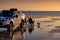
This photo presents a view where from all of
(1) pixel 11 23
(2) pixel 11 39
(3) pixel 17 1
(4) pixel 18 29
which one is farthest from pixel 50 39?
(3) pixel 17 1

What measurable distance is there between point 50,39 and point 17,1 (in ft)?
17.6

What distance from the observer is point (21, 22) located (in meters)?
5.98

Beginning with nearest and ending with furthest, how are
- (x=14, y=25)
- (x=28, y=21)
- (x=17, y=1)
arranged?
(x=14, y=25), (x=28, y=21), (x=17, y=1)

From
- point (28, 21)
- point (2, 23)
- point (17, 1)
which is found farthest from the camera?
point (17, 1)

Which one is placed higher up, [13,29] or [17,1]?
[17,1]

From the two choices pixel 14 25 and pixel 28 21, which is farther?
pixel 28 21

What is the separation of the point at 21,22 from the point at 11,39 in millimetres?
1706

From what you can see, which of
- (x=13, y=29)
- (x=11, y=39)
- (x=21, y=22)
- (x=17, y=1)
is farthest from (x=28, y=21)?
(x=11, y=39)

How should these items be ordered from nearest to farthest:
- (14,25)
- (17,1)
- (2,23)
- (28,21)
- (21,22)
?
1. (2,23)
2. (14,25)
3. (21,22)
4. (28,21)
5. (17,1)

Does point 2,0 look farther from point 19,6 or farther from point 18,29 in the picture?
point 18,29

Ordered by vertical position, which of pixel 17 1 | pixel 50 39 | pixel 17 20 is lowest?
pixel 50 39

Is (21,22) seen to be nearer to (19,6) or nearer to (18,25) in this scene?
(18,25)

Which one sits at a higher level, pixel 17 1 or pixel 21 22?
pixel 17 1

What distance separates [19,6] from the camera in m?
9.61
